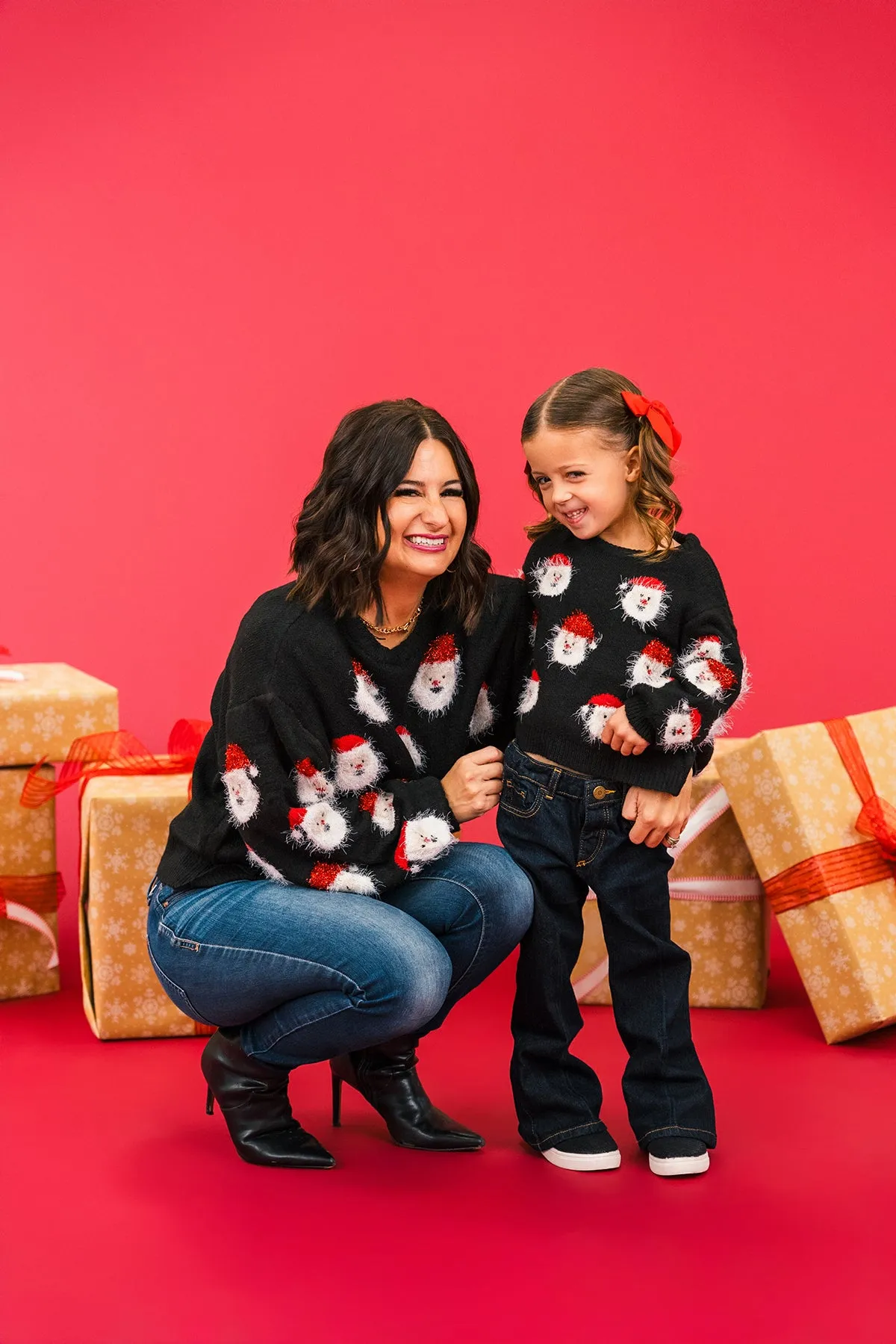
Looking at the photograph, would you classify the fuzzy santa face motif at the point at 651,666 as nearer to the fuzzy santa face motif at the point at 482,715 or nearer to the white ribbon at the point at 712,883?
the fuzzy santa face motif at the point at 482,715

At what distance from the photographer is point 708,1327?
156 cm

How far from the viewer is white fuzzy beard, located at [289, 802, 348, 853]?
1892 millimetres

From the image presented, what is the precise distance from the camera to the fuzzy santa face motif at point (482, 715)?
6.89 ft

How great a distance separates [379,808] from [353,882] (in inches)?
4.1

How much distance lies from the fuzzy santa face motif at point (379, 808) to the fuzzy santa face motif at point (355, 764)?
1 centimetres

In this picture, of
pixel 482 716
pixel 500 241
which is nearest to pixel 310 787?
pixel 482 716

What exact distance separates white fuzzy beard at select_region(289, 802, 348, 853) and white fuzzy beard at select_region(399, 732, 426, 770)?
0.15 meters

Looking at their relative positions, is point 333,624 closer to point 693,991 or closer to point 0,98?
point 693,991

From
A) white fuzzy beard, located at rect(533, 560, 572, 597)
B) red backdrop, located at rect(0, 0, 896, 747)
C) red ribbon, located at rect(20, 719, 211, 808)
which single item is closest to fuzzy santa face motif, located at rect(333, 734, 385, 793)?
white fuzzy beard, located at rect(533, 560, 572, 597)

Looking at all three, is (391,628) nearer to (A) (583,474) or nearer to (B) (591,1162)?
(A) (583,474)

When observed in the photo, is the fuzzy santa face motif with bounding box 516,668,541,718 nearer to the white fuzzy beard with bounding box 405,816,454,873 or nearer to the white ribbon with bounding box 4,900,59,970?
the white fuzzy beard with bounding box 405,816,454,873

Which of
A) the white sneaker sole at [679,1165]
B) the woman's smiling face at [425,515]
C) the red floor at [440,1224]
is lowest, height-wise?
the red floor at [440,1224]

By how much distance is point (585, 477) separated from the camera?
197 centimetres

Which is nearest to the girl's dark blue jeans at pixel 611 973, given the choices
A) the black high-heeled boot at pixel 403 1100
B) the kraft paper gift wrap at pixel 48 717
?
the black high-heeled boot at pixel 403 1100
